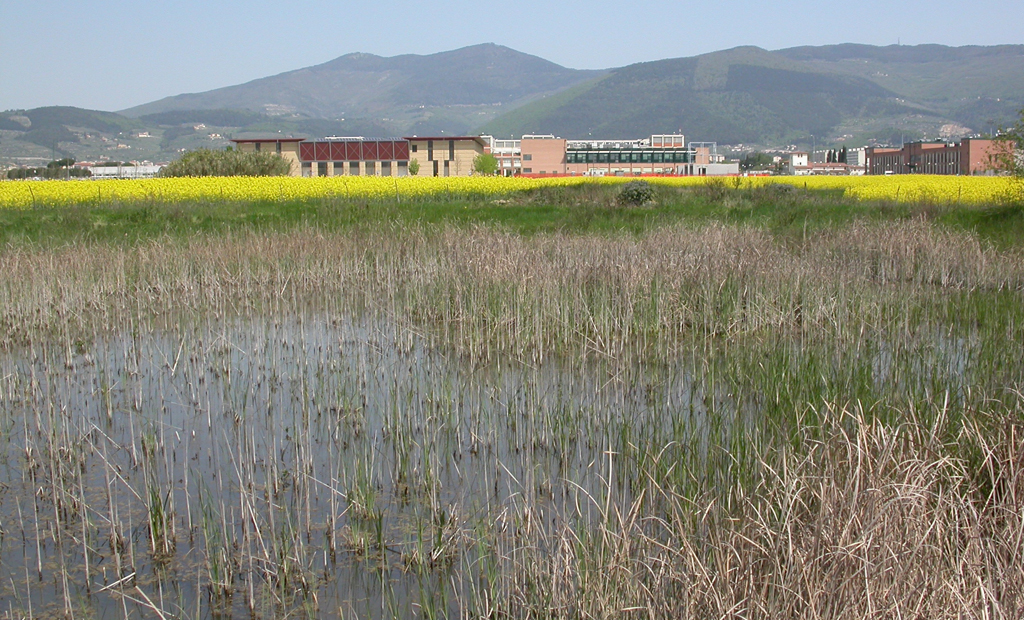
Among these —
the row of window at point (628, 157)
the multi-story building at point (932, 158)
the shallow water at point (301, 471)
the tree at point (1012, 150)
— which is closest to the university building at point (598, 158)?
the row of window at point (628, 157)

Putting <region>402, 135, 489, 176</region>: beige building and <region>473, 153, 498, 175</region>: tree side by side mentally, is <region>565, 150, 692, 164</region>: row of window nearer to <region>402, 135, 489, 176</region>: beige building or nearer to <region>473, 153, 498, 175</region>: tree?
<region>473, 153, 498, 175</region>: tree

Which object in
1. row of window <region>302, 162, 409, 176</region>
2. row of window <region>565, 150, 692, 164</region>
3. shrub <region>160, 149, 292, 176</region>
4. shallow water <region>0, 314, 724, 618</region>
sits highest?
row of window <region>565, 150, 692, 164</region>

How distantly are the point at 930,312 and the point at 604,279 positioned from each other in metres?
3.73

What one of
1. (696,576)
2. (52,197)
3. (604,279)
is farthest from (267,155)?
(696,576)

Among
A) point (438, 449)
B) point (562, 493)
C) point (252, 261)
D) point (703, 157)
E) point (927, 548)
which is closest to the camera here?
point (927, 548)

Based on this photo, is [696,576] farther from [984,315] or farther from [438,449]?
[984,315]

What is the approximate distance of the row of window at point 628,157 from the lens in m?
122

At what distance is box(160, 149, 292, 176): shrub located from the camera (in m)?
44.1

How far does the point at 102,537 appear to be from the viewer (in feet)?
15.7

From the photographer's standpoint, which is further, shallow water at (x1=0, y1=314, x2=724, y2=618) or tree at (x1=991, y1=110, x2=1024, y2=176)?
tree at (x1=991, y1=110, x2=1024, y2=176)

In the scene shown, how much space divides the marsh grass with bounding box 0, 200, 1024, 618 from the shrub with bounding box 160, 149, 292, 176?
106ft

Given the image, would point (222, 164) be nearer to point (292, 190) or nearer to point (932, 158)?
point (292, 190)

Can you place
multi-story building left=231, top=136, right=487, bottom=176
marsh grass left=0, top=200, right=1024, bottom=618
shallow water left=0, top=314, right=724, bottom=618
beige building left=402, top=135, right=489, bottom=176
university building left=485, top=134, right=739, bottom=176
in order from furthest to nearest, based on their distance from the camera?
university building left=485, top=134, right=739, bottom=176 → beige building left=402, top=135, right=489, bottom=176 → multi-story building left=231, top=136, right=487, bottom=176 → shallow water left=0, top=314, right=724, bottom=618 → marsh grass left=0, top=200, right=1024, bottom=618

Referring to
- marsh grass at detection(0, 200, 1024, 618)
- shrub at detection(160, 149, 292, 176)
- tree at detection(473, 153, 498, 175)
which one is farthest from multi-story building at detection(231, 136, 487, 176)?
marsh grass at detection(0, 200, 1024, 618)
